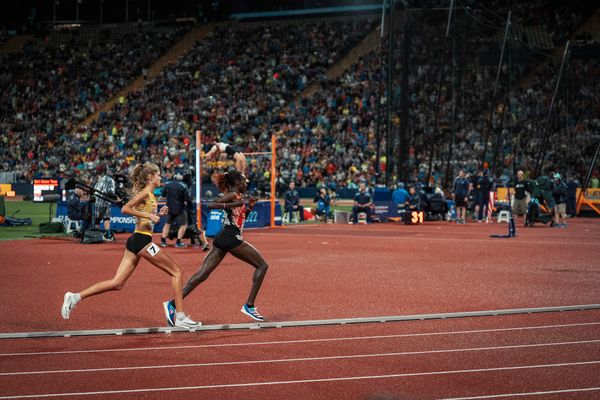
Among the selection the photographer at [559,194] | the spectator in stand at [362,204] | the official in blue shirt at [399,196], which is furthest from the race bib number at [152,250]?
the photographer at [559,194]

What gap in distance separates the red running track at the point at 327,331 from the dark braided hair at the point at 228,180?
1.59m

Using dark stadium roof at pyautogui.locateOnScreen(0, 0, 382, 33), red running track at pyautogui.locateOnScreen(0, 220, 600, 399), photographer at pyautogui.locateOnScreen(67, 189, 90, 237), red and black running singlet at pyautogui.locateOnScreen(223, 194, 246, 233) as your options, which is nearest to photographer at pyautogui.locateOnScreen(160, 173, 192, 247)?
red running track at pyautogui.locateOnScreen(0, 220, 600, 399)

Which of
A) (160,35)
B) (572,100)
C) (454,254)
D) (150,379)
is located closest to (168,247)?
(454,254)

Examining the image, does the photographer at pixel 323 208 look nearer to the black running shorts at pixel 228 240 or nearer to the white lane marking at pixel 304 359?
the black running shorts at pixel 228 240

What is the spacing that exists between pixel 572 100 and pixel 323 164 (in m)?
13.8

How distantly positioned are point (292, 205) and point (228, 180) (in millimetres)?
20731

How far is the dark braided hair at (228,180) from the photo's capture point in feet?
32.6

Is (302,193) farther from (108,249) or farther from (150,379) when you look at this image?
(150,379)

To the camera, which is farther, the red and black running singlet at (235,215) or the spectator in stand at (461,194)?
the spectator in stand at (461,194)

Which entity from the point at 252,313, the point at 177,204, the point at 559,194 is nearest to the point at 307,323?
the point at 252,313

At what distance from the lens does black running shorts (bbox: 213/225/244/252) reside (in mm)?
9695

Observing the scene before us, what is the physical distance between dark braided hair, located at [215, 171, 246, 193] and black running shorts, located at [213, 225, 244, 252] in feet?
1.68

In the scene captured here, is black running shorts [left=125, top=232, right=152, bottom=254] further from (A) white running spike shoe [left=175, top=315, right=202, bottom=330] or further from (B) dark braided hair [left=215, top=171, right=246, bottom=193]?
(B) dark braided hair [left=215, top=171, right=246, bottom=193]

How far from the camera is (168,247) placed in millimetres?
20031
